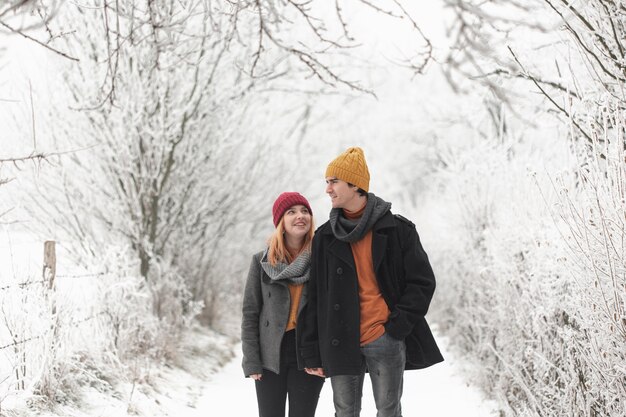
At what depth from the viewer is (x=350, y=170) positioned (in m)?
3.24

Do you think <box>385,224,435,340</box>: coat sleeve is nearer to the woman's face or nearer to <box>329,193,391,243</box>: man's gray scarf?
<box>329,193,391,243</box>: man's gray scarf

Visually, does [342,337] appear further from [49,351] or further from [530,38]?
[530,38]

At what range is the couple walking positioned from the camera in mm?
3127

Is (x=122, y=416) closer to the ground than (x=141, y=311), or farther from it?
closer to the ground

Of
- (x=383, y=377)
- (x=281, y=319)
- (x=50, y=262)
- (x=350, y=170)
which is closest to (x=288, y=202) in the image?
(x=350, y=170)

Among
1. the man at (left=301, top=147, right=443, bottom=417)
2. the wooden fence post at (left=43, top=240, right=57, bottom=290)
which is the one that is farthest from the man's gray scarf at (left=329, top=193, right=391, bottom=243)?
the wooden fence post at (left=43, top=240, right=57, bottom=290)

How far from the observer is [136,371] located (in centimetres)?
618

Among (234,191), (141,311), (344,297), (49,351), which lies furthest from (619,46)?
(234,191)

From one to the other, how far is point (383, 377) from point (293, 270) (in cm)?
75

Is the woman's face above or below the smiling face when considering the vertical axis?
below

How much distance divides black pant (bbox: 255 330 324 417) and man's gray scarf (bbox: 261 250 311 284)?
295 millimetres

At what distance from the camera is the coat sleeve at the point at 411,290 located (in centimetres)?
307

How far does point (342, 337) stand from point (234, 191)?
7962mm

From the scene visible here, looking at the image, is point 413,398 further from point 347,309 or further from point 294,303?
point 347,309
